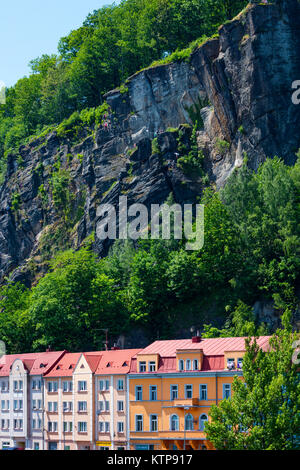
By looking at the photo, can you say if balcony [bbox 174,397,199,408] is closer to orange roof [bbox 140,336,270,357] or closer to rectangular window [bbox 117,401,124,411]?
orange roof [bbox 140,336,270,357]

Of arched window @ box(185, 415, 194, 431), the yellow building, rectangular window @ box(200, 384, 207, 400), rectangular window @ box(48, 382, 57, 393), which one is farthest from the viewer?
rectangular window @ box(48, 382, 57, 393)

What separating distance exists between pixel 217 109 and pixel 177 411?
49.1 m

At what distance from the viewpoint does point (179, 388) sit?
76562mm

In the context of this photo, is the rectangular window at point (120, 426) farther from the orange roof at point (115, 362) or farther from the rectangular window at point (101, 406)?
the orange roof at point (115, 362)

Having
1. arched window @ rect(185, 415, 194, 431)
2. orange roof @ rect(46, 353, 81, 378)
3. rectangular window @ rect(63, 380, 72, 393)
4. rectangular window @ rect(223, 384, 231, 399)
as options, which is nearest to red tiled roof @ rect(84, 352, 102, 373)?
orange roof @ rect(46, 353, 81, 378)

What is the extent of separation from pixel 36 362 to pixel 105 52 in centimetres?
6930

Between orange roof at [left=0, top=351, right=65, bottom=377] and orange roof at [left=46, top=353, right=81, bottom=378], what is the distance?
781mm

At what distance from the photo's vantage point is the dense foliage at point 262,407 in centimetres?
6209

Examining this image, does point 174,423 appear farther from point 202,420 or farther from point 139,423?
point 139,423

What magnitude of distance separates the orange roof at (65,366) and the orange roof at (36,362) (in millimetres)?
781

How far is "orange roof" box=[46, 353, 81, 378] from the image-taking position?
87000 mm

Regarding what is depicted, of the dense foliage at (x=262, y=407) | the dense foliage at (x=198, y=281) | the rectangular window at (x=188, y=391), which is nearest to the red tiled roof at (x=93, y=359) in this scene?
the dense foliage at (x=198, y=281)

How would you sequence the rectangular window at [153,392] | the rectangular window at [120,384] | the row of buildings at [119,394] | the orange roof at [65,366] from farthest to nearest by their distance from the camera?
the orange roof at [65,366], the rectangular window at [120,384], the rectangular window at [153,392], the row of buildings at [119,394]
